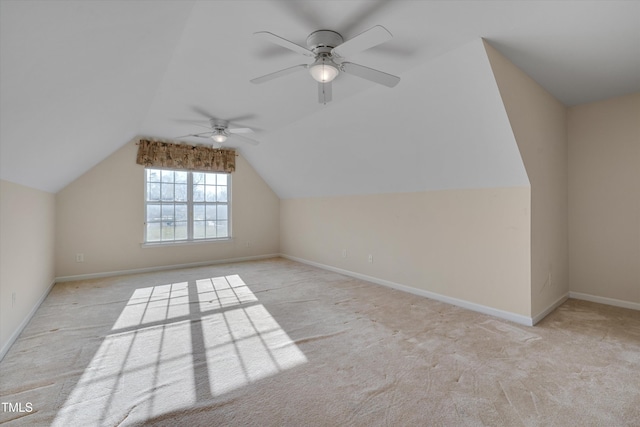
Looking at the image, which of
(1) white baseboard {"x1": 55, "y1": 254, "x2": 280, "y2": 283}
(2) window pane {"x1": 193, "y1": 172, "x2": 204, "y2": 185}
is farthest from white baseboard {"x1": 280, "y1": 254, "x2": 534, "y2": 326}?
(2) window pane {"x1": 193, "y1": 172, "x2": 204, "y2": 185}

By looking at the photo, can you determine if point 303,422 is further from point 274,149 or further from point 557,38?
point 274,149

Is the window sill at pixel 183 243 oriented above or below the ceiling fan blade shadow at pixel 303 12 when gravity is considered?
below

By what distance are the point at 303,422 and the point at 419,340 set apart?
1.41m

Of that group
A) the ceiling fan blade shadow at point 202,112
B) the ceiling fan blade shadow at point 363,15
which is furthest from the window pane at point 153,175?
the ceiling fan blade shadow at point 363,15

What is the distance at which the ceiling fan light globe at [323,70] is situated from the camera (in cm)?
213

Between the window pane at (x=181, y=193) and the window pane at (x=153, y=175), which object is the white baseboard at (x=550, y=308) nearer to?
the window pane at (x=181, y=193)

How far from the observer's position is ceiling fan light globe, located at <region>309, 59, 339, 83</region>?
213 centimetres

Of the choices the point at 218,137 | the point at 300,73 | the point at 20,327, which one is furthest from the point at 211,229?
the point at 300,73

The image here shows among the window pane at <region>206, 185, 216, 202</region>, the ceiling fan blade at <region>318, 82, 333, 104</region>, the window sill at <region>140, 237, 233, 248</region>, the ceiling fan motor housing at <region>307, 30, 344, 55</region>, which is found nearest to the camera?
the ceiling fan motor housing at <region>307, 30, 344, 55</region>

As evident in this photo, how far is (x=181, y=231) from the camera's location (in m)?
5.85

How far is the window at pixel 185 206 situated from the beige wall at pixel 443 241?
252cm

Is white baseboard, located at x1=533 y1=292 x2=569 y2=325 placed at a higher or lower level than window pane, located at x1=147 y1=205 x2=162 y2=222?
lower

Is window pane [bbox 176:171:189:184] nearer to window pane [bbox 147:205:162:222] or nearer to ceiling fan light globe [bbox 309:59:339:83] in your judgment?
window pane [bbox 147:205:162:222]

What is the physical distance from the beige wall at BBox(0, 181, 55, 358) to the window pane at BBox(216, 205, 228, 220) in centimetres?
283
